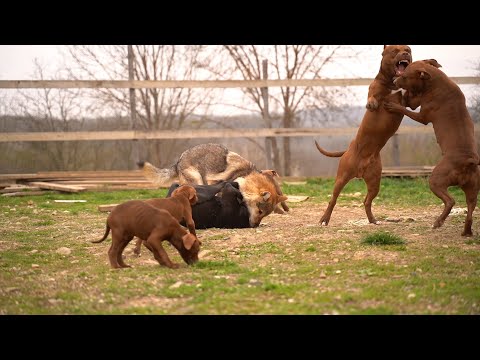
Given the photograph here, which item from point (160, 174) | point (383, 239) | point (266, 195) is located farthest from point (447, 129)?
point (160, 174)

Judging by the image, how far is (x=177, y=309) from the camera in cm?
488

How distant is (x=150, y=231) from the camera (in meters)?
6.26

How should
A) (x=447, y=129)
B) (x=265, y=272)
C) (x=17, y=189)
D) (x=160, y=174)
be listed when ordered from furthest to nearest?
(x=17, y=189), (x=160, y=174), (x=447, y=129), (x=265, y=272)

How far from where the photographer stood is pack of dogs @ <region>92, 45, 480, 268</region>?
6.39 metres

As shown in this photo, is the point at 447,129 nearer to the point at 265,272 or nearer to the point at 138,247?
the point at 265,272

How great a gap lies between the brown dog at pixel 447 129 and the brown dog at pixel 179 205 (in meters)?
2.90

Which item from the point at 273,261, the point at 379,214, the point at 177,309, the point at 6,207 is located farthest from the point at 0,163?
the point at 177,309

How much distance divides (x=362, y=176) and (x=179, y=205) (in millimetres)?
2933

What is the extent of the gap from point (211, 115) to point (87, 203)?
5.86 metres

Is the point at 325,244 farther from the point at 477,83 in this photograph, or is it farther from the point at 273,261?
the point at 477,83

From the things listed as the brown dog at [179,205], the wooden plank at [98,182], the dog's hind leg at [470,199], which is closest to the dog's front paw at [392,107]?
the dog's hind leg at [470,199]

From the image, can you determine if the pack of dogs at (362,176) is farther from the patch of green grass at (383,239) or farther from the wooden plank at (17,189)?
the wooden plank at (17,189)

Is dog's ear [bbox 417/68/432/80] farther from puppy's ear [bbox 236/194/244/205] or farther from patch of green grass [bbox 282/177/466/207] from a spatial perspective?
patch of green grass [bbox 282/177/466/207]

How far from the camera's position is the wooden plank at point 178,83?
15.5 metres
